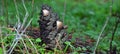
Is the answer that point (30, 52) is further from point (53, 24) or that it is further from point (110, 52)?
point (110, 52)

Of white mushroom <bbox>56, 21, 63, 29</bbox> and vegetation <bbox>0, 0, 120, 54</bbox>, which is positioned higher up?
white mushroom <bbox>56, 21, 63, 29</bbox>

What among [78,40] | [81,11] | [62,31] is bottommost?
[81,11]

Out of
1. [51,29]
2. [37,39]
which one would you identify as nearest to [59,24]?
[51,29]

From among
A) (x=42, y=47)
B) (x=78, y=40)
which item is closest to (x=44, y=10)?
(x=42, y=47)

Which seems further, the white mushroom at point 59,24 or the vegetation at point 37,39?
the white mushroom at point 59,24

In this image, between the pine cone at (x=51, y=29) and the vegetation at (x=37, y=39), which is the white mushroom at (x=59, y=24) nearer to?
the pine cone at (x=51, y=29)

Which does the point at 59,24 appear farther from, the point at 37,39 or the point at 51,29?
the point at 37,39

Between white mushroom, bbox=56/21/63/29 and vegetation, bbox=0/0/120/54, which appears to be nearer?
vegetation, bbox=0/0/120/54

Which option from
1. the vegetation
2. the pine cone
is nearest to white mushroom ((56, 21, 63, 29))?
Answer: the pine cone

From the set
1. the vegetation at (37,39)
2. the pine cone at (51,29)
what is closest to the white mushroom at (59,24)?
the pine cone at (51,29)

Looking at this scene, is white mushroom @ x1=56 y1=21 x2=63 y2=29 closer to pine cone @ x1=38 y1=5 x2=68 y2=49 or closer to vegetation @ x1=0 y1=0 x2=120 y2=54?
pine cone @ x1=38 y1=5 x2=68 y2=49

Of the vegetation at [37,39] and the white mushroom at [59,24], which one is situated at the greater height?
the white mushroom at [59,24]
